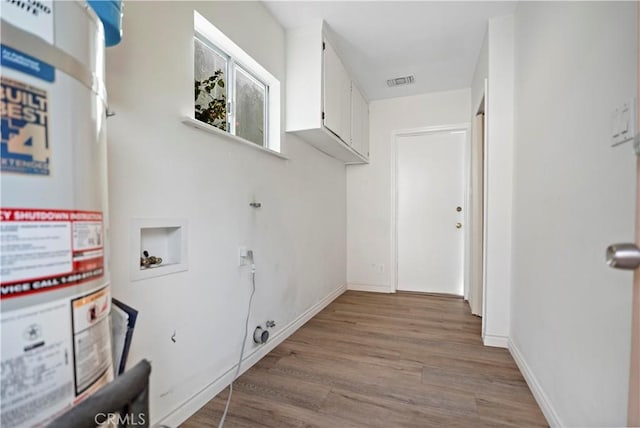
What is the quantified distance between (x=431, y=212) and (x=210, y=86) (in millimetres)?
3043

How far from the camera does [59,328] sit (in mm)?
474

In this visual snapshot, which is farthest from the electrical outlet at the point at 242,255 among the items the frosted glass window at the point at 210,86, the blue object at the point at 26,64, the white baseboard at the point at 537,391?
the white baseboard at the point at 537,391

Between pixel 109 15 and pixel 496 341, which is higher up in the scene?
pixel 109 15

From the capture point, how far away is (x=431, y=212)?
3863 mm

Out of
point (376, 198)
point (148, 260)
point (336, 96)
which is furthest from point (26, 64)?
point (376, 198)

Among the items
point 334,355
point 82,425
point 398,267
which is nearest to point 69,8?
point 82,425

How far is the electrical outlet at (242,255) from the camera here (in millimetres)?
1858

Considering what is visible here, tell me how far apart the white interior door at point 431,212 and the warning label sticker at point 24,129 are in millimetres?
3845

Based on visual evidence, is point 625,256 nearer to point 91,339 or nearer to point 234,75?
point 91,339

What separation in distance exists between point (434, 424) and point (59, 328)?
62.9 inches

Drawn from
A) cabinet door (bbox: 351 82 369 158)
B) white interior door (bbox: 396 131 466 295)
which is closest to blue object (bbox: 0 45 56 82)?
cabinet door (bbox: 351 82 369 158)

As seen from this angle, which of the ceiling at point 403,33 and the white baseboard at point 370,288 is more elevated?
the ceiling at point 403,33

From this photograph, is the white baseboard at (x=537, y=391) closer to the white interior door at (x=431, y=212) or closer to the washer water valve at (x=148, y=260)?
the white interior door at (x=431, y=212)

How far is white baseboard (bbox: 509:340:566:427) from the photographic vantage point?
138cm
